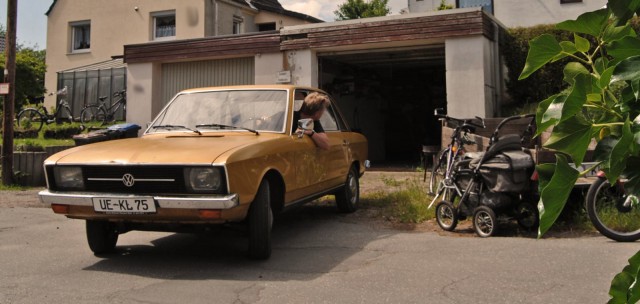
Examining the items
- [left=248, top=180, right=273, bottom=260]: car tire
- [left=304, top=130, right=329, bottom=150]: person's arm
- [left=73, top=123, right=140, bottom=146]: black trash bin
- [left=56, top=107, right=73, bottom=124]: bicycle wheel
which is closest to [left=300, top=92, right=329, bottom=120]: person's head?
[left=304, top=130, right=329, bottom=150]: person's arm

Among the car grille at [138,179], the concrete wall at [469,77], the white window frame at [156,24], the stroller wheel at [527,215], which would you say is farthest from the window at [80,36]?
the stroller wheel at [527,215]

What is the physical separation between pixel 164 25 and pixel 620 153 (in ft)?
86.5

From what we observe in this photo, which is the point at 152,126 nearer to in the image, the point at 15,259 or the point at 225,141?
the point at 225,141

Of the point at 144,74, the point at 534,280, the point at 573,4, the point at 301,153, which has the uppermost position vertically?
the point at 573,4

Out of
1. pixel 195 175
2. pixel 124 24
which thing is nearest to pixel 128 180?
pixel 195 175

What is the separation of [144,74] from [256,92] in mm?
9978

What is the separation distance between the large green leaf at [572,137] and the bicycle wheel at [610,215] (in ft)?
15.4

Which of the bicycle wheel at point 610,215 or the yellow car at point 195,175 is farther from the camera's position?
the bicycle wheel at point 610,215

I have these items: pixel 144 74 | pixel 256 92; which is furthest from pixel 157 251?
pixel 144 74

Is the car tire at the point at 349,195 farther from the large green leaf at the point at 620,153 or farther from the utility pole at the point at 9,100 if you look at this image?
the utility pole at the point at 9,100

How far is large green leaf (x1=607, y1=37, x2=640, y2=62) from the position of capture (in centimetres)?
83

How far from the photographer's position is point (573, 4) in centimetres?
2475

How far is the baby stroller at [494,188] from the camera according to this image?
529 cm

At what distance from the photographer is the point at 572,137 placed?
83 cm
